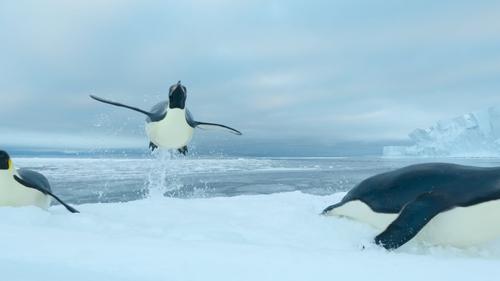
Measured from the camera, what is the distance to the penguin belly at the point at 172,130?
785cm

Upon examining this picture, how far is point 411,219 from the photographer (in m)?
4.62

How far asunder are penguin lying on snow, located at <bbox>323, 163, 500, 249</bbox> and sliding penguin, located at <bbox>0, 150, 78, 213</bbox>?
4.84 meters

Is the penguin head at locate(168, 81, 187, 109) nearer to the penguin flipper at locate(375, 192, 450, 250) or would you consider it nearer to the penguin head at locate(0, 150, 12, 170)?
the penguin head at locate(0, 150, 12, 170)

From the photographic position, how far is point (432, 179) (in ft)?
16.7

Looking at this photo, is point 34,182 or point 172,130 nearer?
point 34,182

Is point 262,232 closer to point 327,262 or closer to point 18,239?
point 327,262

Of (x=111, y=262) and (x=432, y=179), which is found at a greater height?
(x=432, y=179)

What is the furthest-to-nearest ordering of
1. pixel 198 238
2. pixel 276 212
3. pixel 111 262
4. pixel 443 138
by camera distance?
pixel 443 138, pixel 276 212, pixel 198 238, pixel 111 262

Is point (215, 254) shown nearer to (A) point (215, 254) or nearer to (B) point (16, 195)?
(A) point (215, 254)

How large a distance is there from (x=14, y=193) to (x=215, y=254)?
4.63 metres

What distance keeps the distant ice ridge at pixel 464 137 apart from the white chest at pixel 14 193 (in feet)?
339

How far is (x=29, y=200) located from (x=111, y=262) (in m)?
4.19

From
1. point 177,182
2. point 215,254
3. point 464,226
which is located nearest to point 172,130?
point 215,254

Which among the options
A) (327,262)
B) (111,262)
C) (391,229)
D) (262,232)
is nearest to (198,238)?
(262,232)
